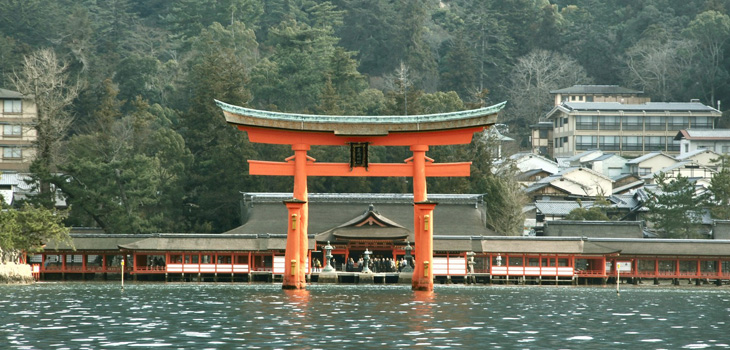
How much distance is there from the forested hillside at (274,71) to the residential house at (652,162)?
13.6 metres

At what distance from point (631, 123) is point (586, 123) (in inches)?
163

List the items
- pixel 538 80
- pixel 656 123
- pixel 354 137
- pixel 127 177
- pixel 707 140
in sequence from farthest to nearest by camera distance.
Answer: pixel 538 80
pixel 656 123
pixel 707 140
pixel 127 177
pixel 354 137

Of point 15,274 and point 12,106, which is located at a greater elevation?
point 12,106

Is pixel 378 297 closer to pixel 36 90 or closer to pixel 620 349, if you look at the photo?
pixel 620 349

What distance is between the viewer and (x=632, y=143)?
4063 inches

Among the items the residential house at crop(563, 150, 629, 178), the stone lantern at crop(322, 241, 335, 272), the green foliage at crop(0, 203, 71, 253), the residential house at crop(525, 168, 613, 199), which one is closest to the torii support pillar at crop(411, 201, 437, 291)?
the stone lantern at crop(322, 241, 335, 272)

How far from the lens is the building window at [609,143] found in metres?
104

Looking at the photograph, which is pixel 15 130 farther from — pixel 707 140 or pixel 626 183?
pixel 707 140

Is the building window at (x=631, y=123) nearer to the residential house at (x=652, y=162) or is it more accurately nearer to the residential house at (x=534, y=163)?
the residential house at (x=652, y=162)

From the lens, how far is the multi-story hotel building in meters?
100

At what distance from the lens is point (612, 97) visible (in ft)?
353

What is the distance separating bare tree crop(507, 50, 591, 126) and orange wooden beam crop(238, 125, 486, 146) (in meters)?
65.0

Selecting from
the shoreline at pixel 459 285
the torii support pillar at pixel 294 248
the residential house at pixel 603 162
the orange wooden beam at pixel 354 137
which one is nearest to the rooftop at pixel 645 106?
the residential house at pixel 603 162

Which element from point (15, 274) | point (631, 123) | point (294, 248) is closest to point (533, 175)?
point (631, 123)
